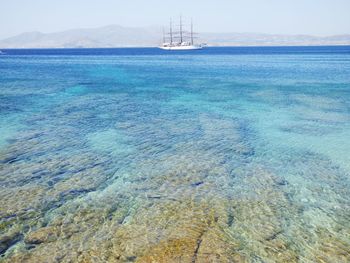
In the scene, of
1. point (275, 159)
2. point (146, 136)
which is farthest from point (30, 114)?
point (275, 159)

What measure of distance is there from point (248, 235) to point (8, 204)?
7.67m

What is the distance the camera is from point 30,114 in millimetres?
26188

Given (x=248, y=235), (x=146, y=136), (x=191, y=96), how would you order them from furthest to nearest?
1. (x=191, y=96)
2. (x=146, y=136)
3. (x=248, y=235)

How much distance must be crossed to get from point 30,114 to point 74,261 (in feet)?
66.4

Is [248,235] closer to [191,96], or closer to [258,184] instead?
[258,184]

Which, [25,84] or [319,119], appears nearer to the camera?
[319,119]

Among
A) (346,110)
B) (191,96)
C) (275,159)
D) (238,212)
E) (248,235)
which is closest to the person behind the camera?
(248,235)

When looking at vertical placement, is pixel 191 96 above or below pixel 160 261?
below

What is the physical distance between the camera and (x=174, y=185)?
42.9 ft

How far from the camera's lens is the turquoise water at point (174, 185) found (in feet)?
29.7

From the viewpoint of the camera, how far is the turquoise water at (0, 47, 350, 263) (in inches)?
356

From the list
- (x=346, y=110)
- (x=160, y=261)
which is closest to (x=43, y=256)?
(x=160, y=261)

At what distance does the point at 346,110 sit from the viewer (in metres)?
28.5

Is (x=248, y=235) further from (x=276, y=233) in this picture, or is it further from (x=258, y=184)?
(x=258, y=184)
